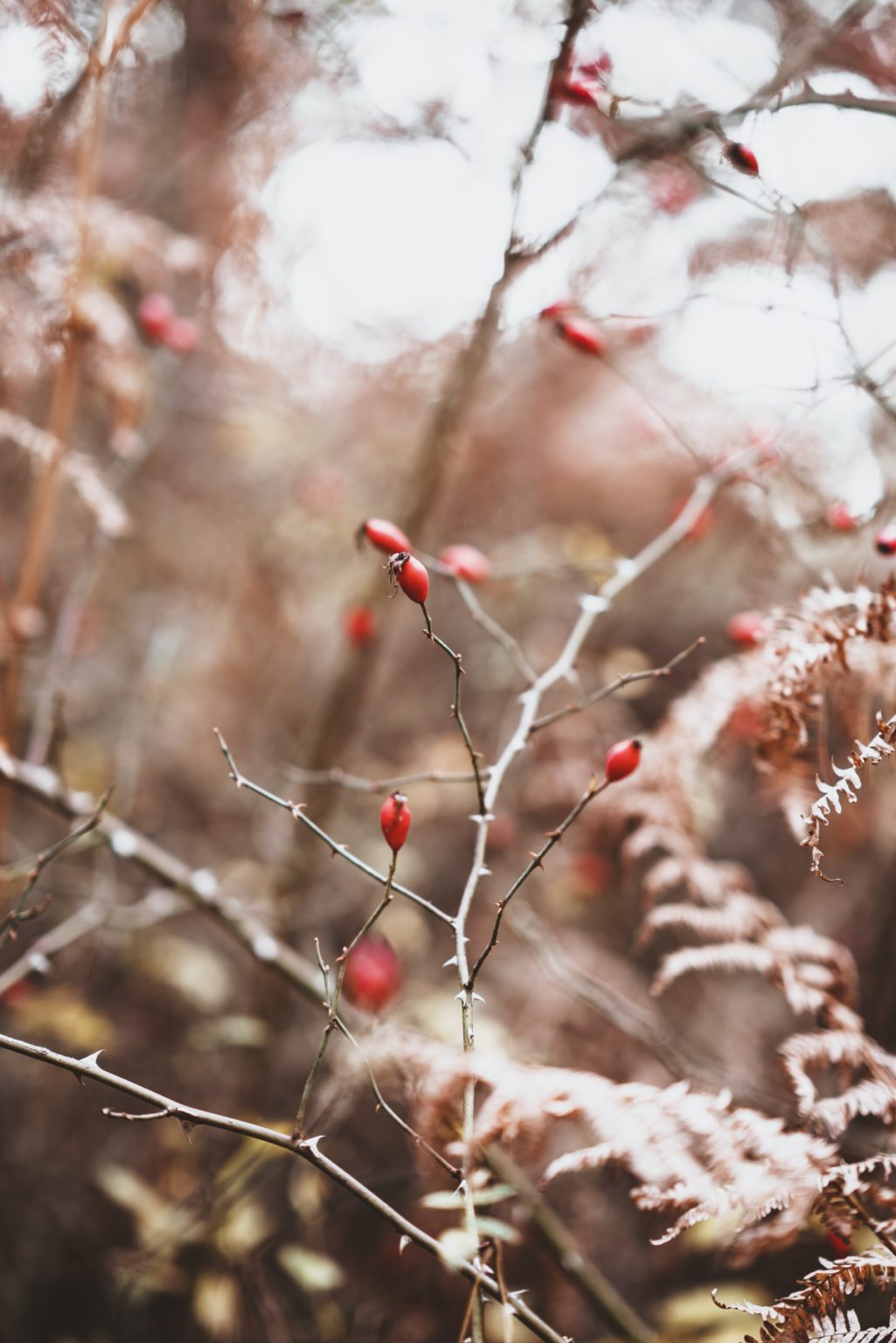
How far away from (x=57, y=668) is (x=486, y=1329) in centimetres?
153

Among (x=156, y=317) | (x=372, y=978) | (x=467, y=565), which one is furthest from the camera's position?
(x=156, y=317)

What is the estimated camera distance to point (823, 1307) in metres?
0.76

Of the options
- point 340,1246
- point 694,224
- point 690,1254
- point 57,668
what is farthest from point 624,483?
point 340,1246

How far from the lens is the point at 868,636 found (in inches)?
42.8

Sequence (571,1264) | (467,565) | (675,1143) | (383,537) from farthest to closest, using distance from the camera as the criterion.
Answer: (467,565) < (571,1264) < (383,537) < (675,1143)

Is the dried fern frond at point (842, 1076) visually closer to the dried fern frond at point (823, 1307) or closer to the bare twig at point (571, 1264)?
the dried fern frond at point (823, 1307)

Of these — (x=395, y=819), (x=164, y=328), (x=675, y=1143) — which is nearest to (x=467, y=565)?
(x=395, y=819)

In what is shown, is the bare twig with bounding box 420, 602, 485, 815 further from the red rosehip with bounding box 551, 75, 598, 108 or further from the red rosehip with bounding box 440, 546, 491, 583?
the red rosehip with bounding box 551, 75, 598, 108

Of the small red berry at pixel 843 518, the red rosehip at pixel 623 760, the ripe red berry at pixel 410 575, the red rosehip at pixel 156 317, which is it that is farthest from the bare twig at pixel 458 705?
the red rosehip at pixel 156 317

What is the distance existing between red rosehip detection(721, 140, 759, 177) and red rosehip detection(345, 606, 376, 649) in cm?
117

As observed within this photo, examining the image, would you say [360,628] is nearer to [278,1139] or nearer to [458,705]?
[458,705]

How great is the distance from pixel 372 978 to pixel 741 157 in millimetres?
1620

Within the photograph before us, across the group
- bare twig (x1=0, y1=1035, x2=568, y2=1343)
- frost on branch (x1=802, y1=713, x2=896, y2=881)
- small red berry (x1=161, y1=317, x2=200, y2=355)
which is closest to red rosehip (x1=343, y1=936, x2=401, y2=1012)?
bare twig (x1=0, y1=1035, x2=568, y2=1343)

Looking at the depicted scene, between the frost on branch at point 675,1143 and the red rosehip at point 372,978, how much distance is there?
26.0 inches
